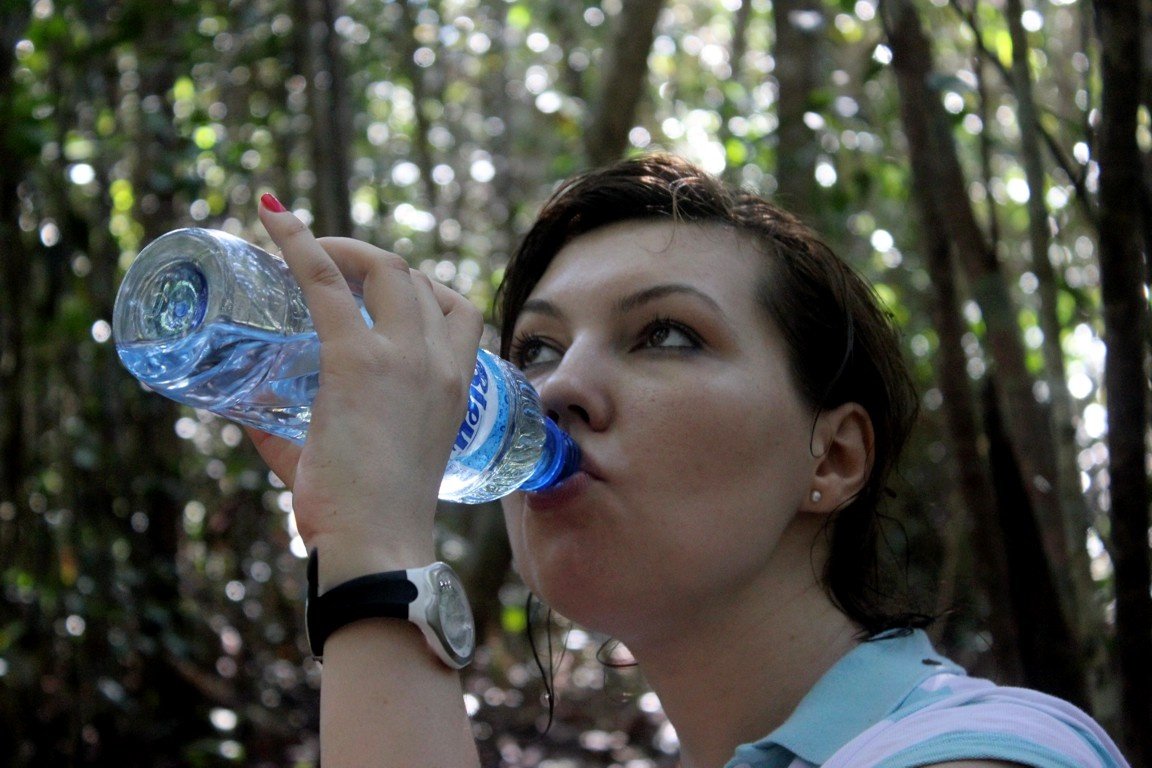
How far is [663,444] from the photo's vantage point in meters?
1.44

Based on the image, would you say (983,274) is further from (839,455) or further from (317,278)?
(317,278)

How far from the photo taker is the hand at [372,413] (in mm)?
1120

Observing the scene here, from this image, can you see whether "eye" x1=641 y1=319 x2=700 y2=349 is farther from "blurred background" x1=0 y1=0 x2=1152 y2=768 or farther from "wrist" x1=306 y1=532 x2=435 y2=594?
"blurred background" x1=0 y1=0 x2=1152 y2=768

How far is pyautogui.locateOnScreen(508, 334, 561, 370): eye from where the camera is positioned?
168cm

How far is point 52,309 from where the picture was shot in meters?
3.55

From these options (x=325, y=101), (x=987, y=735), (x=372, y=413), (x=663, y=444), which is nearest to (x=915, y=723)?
(x=987, y=735)

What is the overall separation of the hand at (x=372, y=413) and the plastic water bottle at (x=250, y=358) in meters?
0.25

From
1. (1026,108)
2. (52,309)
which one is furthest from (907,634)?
(52,309)

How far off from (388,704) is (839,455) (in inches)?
31.9

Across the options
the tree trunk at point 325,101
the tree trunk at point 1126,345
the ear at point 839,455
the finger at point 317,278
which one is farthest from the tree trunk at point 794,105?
the finger at point 317,278

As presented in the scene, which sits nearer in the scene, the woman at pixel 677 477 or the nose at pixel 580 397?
the woman at pixel 677 477

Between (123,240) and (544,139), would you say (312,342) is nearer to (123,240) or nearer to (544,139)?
(123,240)

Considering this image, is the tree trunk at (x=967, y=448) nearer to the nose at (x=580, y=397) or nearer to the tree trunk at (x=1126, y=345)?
the tree trunk at (x=1126, y=345)

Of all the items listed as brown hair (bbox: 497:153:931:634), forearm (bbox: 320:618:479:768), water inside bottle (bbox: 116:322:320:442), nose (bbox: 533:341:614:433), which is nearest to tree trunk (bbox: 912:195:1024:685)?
brown hair (bbox: 497:153:931:634)
